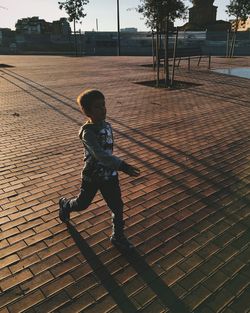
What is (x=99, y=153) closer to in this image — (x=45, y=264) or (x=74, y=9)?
(x=45, y=264)

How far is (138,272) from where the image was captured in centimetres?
285

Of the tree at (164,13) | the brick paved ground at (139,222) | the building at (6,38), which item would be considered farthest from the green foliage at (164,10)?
the building at (6,38)

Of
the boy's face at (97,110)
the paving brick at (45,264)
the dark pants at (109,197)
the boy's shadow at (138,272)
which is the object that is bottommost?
the boy's shadow at (138,272)

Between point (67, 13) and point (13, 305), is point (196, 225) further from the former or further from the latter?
point (67, 13)

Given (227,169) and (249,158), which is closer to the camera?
(227,169)

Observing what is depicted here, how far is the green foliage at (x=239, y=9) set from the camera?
2322 cm

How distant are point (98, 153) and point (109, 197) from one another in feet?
1.62

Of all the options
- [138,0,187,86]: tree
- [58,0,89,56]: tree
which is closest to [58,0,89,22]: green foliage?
[58,0,89,56]: tree

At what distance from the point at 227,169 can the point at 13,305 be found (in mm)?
3617

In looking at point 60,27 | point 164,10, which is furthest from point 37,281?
point 60,27

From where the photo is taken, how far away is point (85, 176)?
299cm

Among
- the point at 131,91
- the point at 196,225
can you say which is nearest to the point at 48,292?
the point at 196,225

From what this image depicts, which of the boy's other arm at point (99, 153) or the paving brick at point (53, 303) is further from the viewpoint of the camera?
the boy's other arm at point (99, 153)

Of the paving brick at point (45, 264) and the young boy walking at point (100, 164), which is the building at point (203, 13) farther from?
the paving brick at point (45, 264)
